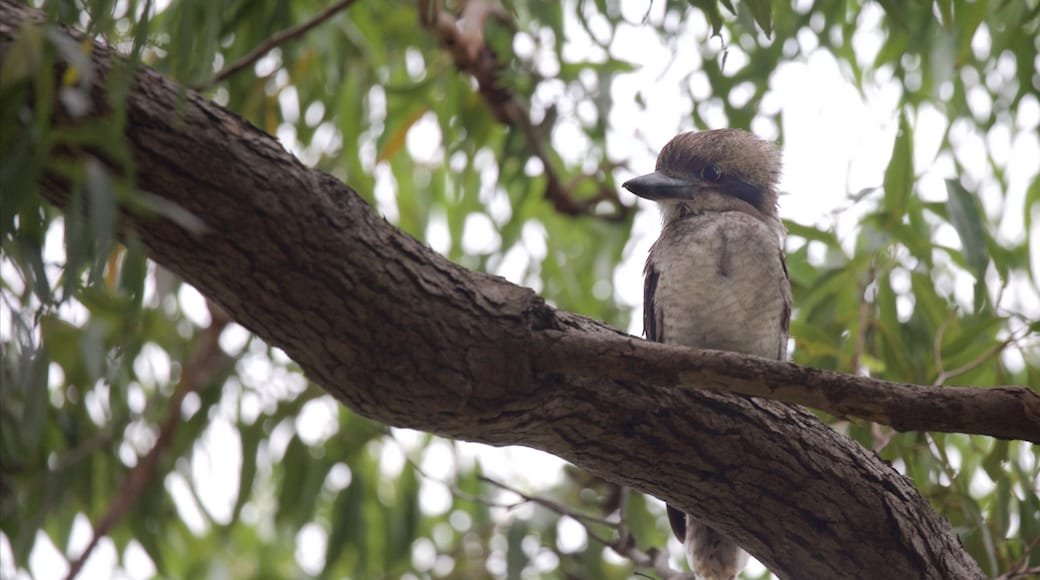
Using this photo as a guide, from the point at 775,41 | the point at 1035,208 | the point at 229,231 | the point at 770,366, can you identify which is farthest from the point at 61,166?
the point at 1035,208

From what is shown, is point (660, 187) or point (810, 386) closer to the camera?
point (810, 386)

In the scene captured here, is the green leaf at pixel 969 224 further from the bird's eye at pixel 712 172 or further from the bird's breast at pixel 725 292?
the bird's eye at pixel 712 172

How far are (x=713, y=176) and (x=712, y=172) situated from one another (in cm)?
1

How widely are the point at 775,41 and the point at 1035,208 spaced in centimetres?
93

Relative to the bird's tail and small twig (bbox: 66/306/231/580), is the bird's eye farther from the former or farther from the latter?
small twig (bbox: 66/306/231/580)

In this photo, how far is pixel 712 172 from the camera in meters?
2.79

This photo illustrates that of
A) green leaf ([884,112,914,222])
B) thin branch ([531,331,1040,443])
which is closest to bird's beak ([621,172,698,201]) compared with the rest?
green leaf ([884,112,914,222])

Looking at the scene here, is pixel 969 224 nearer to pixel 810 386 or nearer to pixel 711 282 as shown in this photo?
pixel 711 282

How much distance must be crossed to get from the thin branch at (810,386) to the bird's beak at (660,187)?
2.97ft

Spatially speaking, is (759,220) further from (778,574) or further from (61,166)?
(61,166)

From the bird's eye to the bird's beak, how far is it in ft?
0.19

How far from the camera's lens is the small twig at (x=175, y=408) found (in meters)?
3.27

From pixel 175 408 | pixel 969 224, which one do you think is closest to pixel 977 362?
pixel 969 224

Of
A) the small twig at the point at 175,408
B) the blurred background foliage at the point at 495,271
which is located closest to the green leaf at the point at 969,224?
the blurred background foliage at the point at 495,271
